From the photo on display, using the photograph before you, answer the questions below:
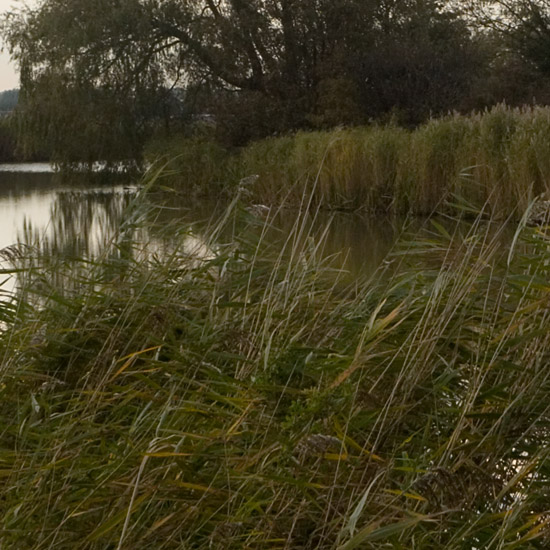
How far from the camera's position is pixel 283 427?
227 centimetres

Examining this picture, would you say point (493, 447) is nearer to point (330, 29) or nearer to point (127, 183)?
→ point (127, 183)

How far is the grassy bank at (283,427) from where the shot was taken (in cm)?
209

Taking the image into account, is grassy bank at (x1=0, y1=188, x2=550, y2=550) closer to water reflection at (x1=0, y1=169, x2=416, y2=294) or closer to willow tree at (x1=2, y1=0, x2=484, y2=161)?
water reflection at (x1=0, y1=169, x2=416, y2=294)

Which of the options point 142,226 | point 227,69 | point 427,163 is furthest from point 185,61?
point 142,226

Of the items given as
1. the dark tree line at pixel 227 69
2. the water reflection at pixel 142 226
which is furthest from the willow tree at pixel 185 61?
the water reflection at pixel 142 226

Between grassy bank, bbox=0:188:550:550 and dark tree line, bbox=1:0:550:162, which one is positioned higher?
dark tree line, bbox=1:0:550:162

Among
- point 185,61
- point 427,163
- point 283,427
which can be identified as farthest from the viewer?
point 185,61

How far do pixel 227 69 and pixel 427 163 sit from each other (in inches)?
338

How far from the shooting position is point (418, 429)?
2.47 metres

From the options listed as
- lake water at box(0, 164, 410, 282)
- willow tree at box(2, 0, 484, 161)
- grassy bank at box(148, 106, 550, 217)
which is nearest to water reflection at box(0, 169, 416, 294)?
lake water at box(0, 164, 410, 282)

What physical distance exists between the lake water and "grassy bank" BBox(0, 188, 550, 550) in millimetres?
826

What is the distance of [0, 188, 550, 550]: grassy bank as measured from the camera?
6.84ft

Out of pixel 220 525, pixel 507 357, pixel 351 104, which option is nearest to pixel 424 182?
pixel 351 104

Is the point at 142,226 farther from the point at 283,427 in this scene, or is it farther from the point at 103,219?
the point at 103,219
